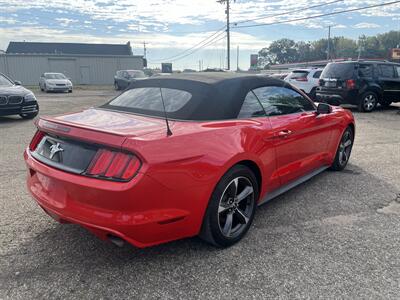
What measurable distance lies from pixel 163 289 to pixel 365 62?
39.8 feet

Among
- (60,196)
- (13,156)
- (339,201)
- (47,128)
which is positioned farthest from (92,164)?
(13,156)

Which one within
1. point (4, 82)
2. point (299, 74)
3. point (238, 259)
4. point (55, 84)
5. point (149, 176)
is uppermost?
point (299, 74)

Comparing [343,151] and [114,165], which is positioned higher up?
[114,165]

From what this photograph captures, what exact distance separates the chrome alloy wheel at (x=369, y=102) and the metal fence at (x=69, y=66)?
117ft

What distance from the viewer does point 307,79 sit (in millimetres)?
15156

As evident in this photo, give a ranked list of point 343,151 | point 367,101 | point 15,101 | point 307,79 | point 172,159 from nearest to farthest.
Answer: point 172,159, point 343,151, point 15,101, point 367,101, point 307,79

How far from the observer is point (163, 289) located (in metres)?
2.49

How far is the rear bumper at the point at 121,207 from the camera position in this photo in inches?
92.5

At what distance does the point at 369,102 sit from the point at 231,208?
11.0 m

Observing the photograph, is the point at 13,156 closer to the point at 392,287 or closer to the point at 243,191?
the point at 243,191

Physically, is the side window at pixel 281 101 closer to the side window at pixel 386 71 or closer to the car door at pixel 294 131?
the car door at pixel 294 131

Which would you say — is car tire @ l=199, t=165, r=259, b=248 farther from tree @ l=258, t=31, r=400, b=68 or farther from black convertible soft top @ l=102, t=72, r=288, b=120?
tree @ l=258, t=31, r=400, b=68

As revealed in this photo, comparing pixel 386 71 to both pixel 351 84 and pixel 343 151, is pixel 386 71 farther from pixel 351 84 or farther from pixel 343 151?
pixel 343 151

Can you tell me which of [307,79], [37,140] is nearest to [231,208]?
[37,140]
